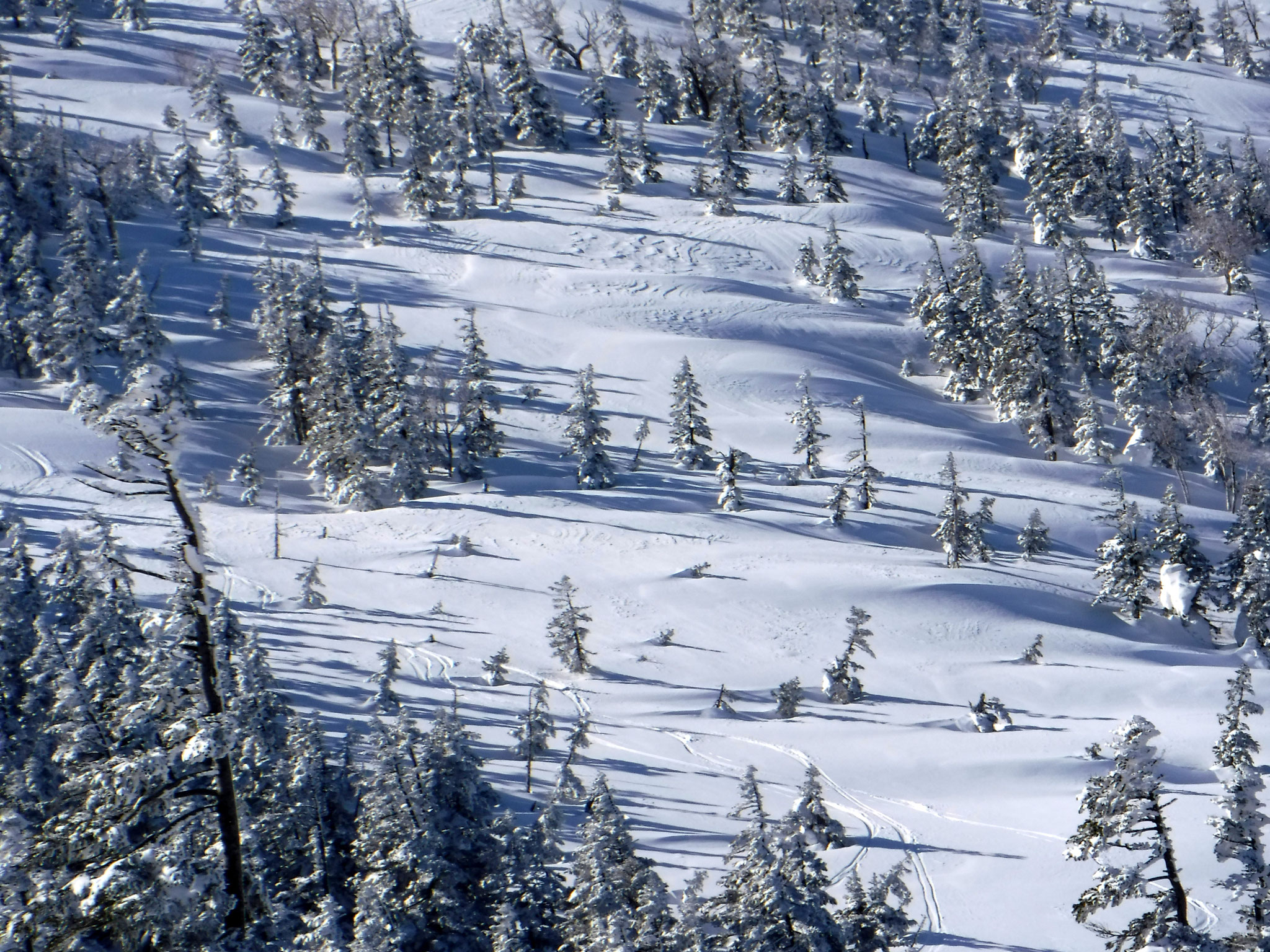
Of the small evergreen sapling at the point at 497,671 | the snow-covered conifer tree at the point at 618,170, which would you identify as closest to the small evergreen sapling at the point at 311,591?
the small evergreen sapling at the point at 497,671

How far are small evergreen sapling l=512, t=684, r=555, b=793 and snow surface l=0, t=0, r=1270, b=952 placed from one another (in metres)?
1.05

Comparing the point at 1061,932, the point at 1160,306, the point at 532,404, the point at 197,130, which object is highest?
the point at 197,130

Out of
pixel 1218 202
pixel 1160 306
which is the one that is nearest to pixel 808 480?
pixel 1160 306

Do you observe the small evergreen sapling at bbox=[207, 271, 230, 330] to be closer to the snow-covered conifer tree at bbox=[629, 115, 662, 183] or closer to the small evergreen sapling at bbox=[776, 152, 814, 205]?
the snow-covered conifer tree at bbox=[629, 115, 662, 183]

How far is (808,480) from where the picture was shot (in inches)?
2188

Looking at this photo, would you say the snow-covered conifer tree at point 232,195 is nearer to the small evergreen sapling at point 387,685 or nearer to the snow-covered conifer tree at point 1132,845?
the small evergreen sapling at point 387,685

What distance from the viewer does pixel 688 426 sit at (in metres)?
57.6

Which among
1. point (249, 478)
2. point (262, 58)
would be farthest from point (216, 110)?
point (249, 478)

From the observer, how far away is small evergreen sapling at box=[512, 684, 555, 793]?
2975 centimetres

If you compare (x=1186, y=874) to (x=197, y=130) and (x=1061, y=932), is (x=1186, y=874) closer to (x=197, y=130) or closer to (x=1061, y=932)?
(x=1061, y=932)

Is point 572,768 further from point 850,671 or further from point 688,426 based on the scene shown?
point 688,426

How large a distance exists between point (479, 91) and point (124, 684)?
260 feet

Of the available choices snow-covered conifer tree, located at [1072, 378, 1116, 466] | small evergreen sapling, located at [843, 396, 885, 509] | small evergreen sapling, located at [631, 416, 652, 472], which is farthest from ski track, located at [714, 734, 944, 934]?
snow-covered conifer tree, located at [1072, 378, 1116, 466]

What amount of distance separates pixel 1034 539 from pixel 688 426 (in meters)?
17.7
